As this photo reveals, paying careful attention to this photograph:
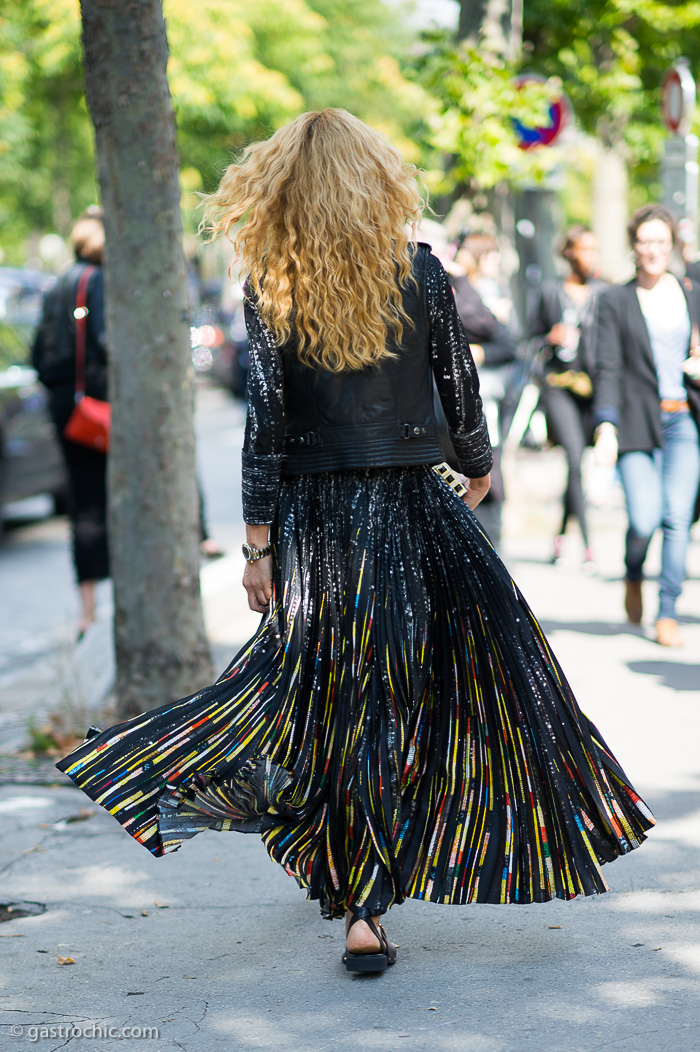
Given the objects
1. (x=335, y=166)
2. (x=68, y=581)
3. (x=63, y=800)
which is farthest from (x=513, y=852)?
(x=68, y=581)

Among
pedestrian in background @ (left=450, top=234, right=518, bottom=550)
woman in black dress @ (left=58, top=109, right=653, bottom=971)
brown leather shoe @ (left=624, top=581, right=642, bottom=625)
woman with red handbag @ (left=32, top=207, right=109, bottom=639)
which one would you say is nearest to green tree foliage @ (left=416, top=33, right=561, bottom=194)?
pedestrian in background @ (left=450, top=234, right=518, bottom=550)

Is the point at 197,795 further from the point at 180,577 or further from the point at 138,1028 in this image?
the point at 180,577

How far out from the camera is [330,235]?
308cm

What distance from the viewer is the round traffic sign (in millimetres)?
→ 9305

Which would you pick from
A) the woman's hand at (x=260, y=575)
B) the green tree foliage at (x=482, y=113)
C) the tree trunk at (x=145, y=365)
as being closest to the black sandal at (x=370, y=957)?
the woman's hand at (x=260, y=575)

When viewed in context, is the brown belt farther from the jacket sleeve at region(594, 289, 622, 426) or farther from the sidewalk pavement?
the sidewalk pavement

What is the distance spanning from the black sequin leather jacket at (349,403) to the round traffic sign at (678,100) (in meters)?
6.83

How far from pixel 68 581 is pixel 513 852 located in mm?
6780

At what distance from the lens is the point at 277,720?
3215 millimetres

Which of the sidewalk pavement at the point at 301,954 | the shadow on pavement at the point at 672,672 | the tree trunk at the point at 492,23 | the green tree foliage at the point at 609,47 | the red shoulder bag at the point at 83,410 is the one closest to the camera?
the sidewalk pavement at the point at 301,954

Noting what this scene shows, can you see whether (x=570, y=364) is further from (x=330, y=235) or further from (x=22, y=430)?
(x=330, y=235)

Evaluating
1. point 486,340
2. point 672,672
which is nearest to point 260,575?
point 672,672

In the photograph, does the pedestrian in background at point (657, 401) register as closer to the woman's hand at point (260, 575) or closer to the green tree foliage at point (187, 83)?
the woman's hand at point (260, 575)

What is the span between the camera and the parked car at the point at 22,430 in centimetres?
1018
